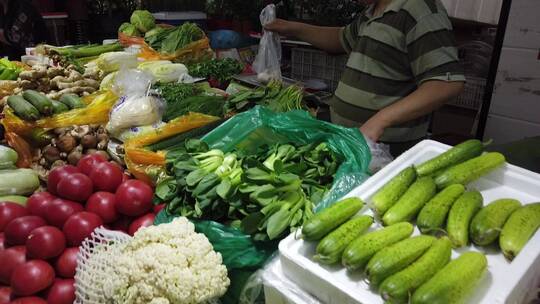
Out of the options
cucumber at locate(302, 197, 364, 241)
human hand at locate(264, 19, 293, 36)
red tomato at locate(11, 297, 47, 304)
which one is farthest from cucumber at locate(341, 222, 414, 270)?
human hand at locate(264, 19, 293, 36)

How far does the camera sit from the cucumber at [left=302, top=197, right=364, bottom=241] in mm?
1245

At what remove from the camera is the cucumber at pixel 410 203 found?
1.29 m

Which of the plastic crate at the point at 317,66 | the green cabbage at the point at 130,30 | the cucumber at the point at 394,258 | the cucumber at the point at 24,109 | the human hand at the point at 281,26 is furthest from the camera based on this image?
the green cabbage at the point at 130,30

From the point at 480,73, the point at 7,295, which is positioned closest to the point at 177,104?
the point at 7,295

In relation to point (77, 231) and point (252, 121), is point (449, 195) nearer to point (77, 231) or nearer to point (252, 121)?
point (252, 121)

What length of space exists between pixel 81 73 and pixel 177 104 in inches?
72.7

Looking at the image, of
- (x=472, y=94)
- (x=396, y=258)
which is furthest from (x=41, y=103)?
(x=472, y=94)

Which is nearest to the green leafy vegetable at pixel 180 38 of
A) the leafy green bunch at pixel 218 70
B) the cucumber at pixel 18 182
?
the leafy green bunch at pixel 218 70

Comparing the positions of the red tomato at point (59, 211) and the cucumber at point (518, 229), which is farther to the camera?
the red tomato at point (59, 211)

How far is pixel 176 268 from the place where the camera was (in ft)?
4.28

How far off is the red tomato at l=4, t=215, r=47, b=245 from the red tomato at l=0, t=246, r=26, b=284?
6 centimetres

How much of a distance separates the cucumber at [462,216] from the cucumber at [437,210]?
18mm

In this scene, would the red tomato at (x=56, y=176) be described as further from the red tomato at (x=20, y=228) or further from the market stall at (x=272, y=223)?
the red tomato at (x=20, y=228)

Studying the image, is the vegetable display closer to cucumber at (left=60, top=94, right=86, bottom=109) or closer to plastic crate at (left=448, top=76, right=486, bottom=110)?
cucumber at (left=60, top=94, right=86, bottom=109)
